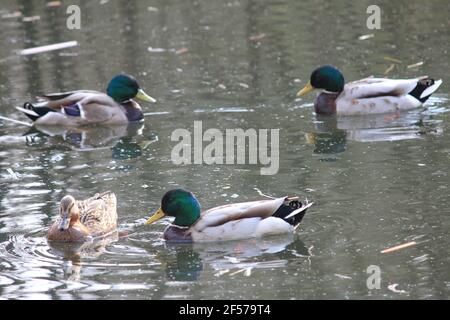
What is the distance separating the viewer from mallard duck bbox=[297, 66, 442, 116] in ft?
46.0

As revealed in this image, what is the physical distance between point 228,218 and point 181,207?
40cm

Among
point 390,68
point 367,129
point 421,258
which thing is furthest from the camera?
point 390,68

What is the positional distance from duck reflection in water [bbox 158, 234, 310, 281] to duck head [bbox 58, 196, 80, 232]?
0.81 meters

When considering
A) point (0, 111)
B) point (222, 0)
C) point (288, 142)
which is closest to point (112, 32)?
point (222, 0)

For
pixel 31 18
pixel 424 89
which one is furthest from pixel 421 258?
pixel 31 18

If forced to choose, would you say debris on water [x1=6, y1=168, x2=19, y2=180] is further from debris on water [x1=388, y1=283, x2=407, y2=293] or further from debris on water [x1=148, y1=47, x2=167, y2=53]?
debris on water [x1=148, y1=47, x2=167, y2=53]

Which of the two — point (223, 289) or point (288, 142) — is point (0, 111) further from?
point (223, 289)

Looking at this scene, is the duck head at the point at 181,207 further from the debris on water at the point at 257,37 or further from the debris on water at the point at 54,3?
the debris on water at the point at 54,3

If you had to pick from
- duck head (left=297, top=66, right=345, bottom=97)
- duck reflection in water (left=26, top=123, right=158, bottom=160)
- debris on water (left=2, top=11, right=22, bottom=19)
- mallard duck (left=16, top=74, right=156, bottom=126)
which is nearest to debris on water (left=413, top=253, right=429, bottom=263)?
duck reflection in water (left=26, top=123, right=158, bottom=160)

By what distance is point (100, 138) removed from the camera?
13.6 m

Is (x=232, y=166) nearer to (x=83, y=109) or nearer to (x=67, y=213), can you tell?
(x=67, y=213)

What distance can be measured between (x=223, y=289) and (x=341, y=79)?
6.45 m

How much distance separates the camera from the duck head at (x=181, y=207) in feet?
31.8

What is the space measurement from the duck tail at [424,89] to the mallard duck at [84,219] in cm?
499
